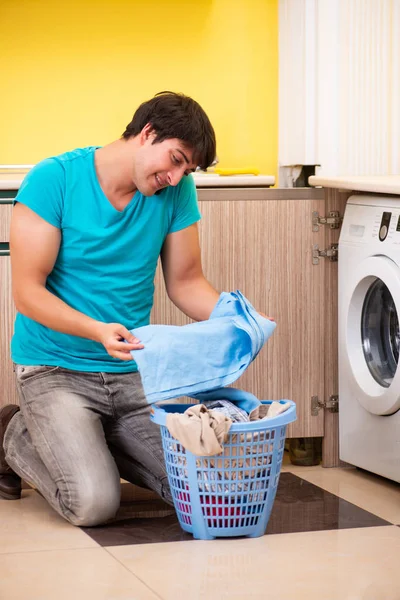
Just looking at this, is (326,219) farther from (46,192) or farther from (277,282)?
(46,192)

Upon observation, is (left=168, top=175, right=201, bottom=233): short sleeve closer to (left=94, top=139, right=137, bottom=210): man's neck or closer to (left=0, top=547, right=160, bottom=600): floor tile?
(left=94, top=139, right=137, bottom=210): man's neck

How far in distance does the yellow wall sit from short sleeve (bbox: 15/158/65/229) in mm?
1307

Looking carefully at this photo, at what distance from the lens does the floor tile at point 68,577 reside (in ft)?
6.22

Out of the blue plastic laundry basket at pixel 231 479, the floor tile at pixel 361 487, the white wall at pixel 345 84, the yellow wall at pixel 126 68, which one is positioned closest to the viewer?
the blue plastic laundry basket at pixel 231 479

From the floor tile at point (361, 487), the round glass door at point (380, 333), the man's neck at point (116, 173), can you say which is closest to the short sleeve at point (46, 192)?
the man's neck at point (116, 173)

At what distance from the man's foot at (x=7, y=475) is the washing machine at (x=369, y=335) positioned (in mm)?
1013

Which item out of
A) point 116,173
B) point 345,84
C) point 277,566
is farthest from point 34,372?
point 345,84

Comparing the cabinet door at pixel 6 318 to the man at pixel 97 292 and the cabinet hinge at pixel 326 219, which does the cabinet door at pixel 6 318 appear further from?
the cabinet hinge at pixel 326 219

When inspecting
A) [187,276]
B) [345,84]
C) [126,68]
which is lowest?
[187,276]

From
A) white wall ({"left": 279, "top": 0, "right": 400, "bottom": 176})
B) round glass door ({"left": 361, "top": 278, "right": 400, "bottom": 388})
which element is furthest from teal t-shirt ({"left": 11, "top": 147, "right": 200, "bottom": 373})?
white wall ({"left": 279, "top": 0, "right": 400, "bottom": 176})

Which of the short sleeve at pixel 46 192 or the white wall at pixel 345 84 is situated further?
the white wall at pixel 345 84

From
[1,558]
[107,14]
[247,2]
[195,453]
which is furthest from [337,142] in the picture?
[1,558]

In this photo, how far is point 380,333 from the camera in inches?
114

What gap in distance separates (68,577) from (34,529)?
383mm
